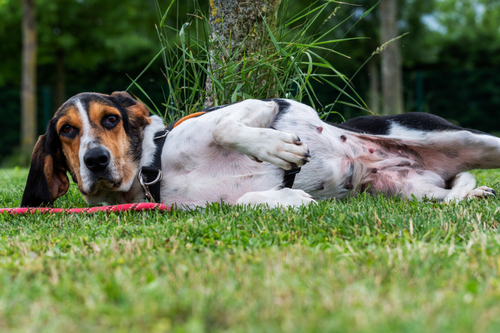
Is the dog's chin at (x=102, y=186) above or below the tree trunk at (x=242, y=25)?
below

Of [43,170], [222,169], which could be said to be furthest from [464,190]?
[43,170]

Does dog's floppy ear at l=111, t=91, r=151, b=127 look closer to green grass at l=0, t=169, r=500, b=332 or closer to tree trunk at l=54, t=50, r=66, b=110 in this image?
green grass at l=0, t=169, r=500, b=332

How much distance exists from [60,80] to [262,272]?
14927mm

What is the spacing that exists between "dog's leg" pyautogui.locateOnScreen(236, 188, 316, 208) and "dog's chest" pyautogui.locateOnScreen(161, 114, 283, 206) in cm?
19

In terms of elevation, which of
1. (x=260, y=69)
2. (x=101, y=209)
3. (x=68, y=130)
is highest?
(x=260, y=69)

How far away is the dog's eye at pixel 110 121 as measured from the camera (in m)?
2.97

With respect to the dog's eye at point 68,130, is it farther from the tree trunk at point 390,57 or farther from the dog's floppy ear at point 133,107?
the tree trunk at point 390,57

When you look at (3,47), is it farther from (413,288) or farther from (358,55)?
(413,288)

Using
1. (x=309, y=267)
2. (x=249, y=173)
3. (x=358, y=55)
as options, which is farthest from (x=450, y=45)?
(x=309, y=267)

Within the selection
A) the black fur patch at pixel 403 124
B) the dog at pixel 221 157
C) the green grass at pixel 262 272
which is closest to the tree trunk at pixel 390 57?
the black fur patch at pixel 403 124

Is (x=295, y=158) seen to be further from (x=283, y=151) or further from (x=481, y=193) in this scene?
(x=481, y=193)

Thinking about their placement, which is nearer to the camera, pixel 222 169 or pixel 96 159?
pixel 96 159

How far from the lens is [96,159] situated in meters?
2.78

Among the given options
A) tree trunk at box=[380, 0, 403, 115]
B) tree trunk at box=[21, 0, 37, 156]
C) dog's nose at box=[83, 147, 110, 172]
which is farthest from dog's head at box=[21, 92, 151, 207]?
tree trunk at box=[21, 0, 37, 156]
